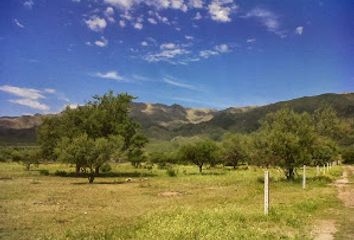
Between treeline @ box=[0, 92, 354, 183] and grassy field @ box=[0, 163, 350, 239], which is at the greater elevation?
treeline @ box=[0, 92, 354, 183]

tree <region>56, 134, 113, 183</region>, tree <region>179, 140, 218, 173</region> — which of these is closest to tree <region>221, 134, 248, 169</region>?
tree <region>179, 140, 218, 173</region>

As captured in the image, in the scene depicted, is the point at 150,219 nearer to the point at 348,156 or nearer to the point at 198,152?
the point at 198,152

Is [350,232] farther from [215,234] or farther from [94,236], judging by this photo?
[94,236]

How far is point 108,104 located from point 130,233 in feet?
178

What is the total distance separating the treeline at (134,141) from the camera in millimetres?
48688

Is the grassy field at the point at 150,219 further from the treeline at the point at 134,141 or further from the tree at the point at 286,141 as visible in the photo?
the treeline at the point at 134,141

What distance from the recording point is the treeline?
4869cm

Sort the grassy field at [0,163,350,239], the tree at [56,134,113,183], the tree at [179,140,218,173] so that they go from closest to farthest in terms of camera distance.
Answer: the grassy field at [0,163,350,239]
the tree at [56,134,113,183]
the tree at [179,140,218,173]

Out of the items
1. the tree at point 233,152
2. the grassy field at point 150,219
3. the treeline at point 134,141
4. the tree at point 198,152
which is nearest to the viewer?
the grassy field at point 150,219

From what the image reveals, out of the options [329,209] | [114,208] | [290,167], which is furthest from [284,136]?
[114,208]

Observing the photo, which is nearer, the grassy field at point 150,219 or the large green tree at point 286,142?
→ the grassy field at point 150,219

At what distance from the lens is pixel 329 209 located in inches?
1006

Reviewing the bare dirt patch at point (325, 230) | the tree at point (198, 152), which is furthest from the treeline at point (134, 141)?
the bare dirt patch at point (325, 230)

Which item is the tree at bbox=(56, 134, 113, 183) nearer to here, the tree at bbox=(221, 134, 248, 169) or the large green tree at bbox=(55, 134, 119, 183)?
the large green tree at bbox=(55, 134, 119, 183)
